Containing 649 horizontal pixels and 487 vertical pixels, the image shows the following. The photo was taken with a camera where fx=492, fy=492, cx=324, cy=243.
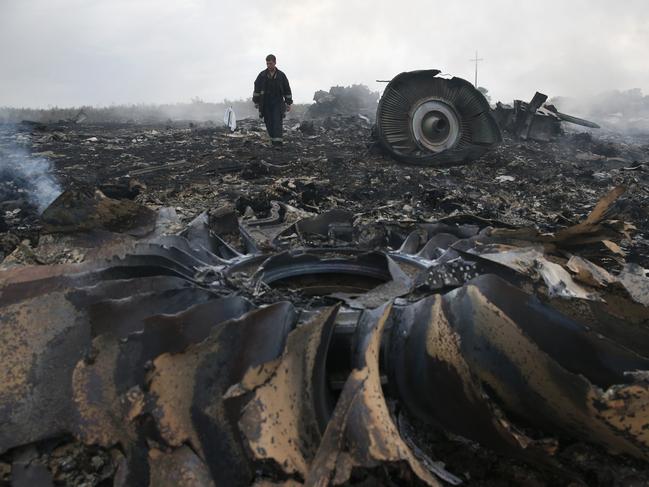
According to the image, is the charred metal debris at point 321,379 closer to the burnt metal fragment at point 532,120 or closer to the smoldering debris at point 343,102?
the burnt metal fragment at point 532,120

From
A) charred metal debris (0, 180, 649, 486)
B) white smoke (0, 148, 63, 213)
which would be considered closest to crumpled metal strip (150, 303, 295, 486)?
charred metal debris (0, 180, 649, 486)

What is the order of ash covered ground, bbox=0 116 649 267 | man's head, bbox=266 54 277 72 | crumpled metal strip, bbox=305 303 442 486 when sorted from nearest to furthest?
crumpled metal strip, bbox=305 303 442 486, ash covered ground, bbox=0 116 649 267, man's head, bbox=266 54 277 72

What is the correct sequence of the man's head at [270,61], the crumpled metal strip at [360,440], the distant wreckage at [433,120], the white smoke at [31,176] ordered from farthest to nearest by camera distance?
the man's head at [270,61]
the distant wreckage at [433,120]
the white smoke at [31,176]
the crumpled metal strip at [360,440]

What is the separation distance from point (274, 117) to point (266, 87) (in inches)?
25.9

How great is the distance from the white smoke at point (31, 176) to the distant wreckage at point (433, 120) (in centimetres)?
566

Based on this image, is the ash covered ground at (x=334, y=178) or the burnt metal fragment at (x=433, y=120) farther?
the burnt metal fragment at (x=433, y=120)

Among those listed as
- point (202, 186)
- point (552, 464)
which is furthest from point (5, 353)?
point (202, 186)

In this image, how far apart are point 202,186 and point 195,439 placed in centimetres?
591

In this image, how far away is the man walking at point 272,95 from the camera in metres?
10.3

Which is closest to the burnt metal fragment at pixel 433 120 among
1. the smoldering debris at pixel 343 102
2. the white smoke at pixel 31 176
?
A: the white smoke at pixel 31 176

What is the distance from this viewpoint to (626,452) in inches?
61.7

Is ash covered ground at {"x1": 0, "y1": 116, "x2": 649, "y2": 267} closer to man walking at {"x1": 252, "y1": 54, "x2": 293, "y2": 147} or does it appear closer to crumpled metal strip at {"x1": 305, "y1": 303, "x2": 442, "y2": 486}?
man walking at {"x1": 252, "y1": 54, "x2": 293, "y2": 147}

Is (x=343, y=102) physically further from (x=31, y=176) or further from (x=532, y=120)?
(x=31, y=176)

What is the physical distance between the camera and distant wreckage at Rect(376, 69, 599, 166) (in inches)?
353
